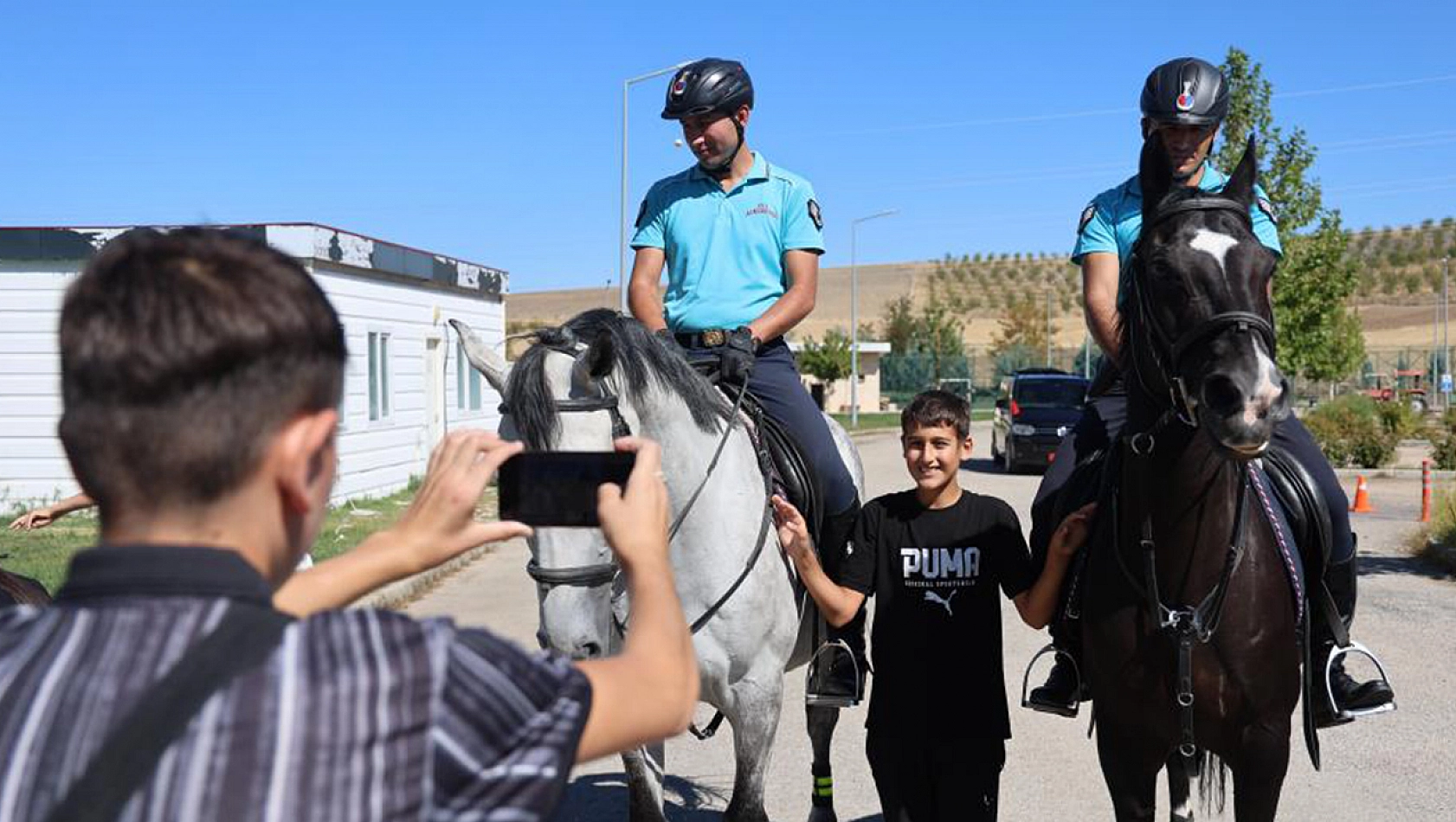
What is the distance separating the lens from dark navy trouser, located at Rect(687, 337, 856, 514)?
5.39 m

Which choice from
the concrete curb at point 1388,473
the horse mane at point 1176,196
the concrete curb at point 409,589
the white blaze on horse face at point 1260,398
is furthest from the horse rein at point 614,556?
the concrete curb at point 1388,473

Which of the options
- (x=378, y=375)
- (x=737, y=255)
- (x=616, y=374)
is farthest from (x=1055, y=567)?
(x=378, y=375)

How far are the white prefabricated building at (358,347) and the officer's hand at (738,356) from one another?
875 cm

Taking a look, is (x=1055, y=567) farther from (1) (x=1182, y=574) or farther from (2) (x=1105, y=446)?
(2) (x=1105, y=446)

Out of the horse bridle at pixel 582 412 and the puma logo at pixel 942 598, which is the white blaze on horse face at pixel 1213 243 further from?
the horse bridle at pixel 582 412

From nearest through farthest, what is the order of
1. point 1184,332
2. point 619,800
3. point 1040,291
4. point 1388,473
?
point 1184,332 < point 619,800 < point 1388,473 < point 1040,291

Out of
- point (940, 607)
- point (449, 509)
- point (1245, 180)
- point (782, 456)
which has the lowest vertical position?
point (940, 607)

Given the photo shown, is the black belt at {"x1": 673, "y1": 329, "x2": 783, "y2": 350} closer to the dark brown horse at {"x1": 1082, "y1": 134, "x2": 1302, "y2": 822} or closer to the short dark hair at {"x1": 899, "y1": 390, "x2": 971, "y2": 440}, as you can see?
the short dark hair at {"x1": 899, "y1": 390, "x2": 971, "y2": 440}

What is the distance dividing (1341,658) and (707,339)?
2643 millimetres

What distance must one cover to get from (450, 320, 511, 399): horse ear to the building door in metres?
20.4

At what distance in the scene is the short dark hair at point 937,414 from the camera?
14.8 ft

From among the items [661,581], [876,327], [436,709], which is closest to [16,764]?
[436,709]

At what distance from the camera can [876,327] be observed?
106688mm

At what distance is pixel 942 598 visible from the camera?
14.8ft
